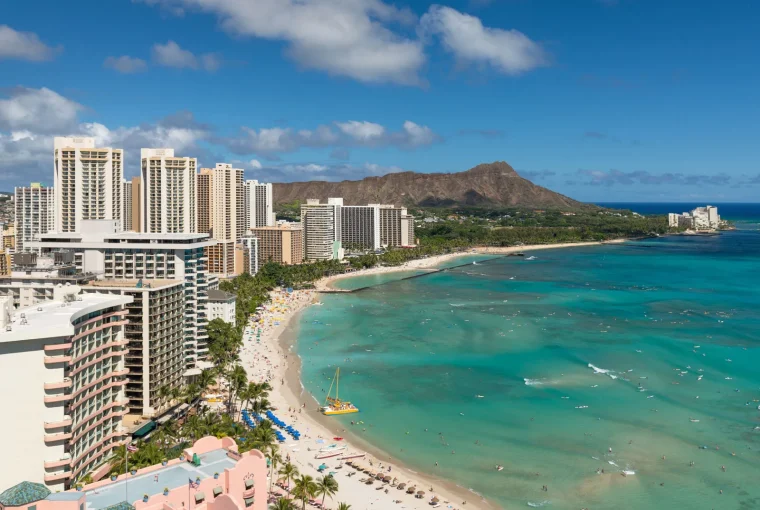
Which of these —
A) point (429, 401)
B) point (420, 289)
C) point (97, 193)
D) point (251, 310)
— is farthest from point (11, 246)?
point (429, 401)

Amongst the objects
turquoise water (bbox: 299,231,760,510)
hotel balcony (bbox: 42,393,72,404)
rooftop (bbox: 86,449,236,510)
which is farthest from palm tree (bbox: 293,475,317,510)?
hotel balcony (bbox: 42,393,72,404)

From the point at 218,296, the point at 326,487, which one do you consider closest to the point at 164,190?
the point at 218,296

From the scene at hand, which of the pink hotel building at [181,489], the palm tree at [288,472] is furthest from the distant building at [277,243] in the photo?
the pink hotel building at [181,489]

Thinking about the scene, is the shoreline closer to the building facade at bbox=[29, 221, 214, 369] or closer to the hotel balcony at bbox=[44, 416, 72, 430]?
the building facade at bbox=[29, 221, 214, 369]

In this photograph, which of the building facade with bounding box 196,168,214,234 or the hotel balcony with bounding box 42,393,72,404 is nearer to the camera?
the hotel balcony with bounding box 42,393,72,404

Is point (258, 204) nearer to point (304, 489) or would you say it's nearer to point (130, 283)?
point (130, 283)

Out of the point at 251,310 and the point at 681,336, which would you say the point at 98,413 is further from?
the point at 681,336
